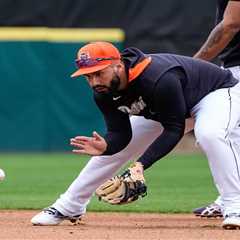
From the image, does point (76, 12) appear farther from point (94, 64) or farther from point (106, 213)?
point (94, 64)

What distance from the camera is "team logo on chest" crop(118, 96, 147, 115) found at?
5.93 meters

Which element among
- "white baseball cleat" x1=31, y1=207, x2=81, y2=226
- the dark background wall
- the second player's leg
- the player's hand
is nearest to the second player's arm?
the second player's leg

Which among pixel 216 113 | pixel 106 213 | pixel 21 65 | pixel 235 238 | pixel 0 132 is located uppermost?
pixel 216 113

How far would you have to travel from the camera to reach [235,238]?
18.5ft

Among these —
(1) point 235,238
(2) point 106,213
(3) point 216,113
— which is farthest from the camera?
(2) point 106,213

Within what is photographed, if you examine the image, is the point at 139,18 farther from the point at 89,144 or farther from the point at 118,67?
the point at 89,144

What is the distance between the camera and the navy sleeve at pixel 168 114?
5742 mm

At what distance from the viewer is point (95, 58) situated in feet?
18.8

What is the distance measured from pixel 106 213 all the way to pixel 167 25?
9433mm

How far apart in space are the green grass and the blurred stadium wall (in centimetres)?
61

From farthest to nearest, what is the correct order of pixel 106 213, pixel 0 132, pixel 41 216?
1. pixel 0 132
2. pixel 106 213
3. pixel 41 216

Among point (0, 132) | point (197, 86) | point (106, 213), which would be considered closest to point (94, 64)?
point (197, 86)

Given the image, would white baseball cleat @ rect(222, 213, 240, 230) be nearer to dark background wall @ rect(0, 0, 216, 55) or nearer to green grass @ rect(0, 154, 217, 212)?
green grass @ rect(0, 154, 217, 212)

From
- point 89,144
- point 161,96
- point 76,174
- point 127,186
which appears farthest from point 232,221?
point 76,174
